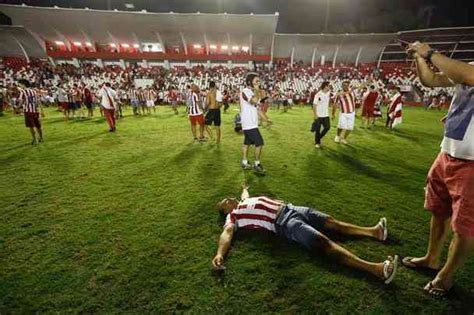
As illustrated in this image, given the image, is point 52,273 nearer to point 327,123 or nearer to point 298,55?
point 327,123

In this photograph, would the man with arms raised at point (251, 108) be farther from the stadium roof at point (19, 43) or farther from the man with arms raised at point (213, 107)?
the stadium roof at point (19, 43)

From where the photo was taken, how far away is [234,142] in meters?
9.80

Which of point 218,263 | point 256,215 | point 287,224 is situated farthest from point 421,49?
point 218,263

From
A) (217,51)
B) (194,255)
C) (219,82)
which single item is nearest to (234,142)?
(194,255)

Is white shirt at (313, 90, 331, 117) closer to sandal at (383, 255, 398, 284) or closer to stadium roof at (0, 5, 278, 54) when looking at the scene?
sandal at (383, 255, 398, 284)

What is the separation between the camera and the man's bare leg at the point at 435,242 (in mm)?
2787

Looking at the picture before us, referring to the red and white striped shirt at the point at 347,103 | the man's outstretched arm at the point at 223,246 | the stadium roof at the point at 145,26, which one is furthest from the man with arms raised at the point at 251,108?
the stadium roof at the point at 145,26

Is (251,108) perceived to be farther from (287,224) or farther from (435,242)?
(435,242)

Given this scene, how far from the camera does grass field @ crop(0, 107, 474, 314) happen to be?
2.64m

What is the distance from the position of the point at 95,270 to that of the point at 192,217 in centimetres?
153

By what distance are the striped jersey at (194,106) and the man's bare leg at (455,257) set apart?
27.7ft

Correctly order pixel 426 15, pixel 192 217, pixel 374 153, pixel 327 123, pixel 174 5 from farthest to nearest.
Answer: pixel 426 15 → pixel 174 5 → pixel 327 123 → pixel 374 153 → pixel 192 217

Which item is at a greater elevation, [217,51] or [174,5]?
[174,5]

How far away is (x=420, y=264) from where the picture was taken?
3.02 metres
